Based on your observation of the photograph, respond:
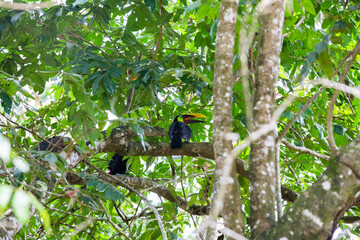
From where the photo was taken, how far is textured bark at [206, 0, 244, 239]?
1412mm

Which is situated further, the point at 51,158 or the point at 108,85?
the point at 108,85

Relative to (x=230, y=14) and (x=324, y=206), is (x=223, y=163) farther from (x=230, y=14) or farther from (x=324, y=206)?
(x=230, y=14)

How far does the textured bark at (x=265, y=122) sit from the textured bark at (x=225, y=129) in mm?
64

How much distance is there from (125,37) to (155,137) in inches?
37.2

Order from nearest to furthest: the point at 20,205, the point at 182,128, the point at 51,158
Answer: the point at 20,205 < the point at 51,158 < the point at 182,128

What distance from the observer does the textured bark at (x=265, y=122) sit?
1377 millimetres

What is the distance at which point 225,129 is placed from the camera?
149 cm

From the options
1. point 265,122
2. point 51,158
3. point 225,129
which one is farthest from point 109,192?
point 265,122

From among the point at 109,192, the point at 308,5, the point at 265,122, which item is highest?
the point at 308,5

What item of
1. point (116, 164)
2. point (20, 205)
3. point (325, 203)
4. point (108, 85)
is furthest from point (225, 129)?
point (116, 164)

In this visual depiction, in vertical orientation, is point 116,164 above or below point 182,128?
below

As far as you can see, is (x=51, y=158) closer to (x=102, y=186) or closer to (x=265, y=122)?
(x=102, y=186)

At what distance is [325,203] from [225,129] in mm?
433

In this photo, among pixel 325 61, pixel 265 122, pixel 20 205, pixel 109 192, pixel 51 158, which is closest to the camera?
pixel 20 205
